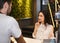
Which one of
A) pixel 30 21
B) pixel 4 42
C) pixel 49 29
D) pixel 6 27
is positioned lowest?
pixel 30 21

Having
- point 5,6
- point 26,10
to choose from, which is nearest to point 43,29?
point 5,6

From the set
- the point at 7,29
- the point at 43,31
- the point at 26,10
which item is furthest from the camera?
the point at 26,10

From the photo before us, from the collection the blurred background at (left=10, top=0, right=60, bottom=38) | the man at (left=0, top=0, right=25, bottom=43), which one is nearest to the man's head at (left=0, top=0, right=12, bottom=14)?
the man at (left=0, top=0, right=25, bottom=43)

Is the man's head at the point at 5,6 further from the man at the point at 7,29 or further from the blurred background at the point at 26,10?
the blurred background at the point at 26,10

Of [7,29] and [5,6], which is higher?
[5,6]

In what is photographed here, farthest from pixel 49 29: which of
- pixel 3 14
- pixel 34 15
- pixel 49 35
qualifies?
pixel 34 15

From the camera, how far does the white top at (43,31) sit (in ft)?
11.1

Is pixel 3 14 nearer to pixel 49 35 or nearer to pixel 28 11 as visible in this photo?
pixel 49 35

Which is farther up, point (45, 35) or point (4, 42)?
point (4, 42)

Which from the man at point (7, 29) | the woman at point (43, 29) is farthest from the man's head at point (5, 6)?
the woman at point (43, 29)

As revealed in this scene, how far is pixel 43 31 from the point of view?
3.48 meters

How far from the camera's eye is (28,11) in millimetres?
7801

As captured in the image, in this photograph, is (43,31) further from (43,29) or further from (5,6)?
(5,6)

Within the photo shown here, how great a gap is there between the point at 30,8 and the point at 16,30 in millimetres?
6429
